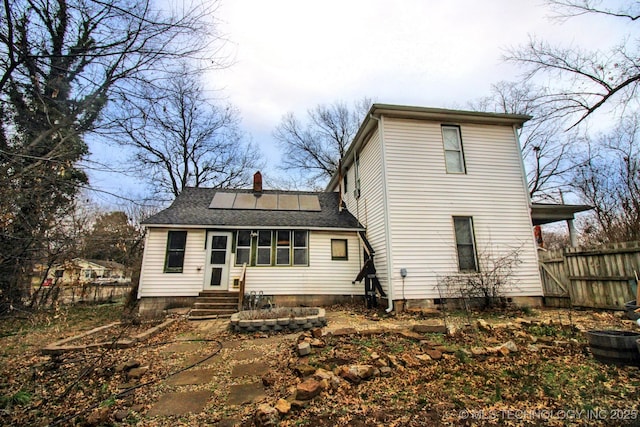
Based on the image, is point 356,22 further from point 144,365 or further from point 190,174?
point 190,174

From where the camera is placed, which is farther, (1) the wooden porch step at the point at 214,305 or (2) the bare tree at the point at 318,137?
(2) the bare tree at the point at 318,137

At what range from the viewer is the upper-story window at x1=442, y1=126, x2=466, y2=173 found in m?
9.34

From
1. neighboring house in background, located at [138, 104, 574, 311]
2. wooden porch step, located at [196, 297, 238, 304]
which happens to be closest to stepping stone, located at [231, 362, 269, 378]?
neighboring house in background, located at [138, 104, 574, 311]

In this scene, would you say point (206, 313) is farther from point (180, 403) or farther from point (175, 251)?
point (180, 403)

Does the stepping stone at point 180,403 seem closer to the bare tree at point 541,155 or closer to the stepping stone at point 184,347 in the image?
the stepping stone at point 184,347

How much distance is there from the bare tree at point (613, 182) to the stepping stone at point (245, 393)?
46.3 feet

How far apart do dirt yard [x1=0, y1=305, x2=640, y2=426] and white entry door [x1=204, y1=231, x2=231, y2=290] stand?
422 centimetres

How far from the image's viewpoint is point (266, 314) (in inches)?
273

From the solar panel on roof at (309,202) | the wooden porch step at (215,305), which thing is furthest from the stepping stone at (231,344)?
the solar panel on roof at (309,202)

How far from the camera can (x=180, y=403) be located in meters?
3.35

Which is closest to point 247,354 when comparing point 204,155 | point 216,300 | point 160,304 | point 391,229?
point 216,300

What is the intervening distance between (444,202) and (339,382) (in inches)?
277

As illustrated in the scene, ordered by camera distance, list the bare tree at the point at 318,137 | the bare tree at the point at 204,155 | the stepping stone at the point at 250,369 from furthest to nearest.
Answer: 1. the bare tree at the point at 318,137
2. the bare tree at the point at 204,155
3. the stepping stone at the point at 250,369

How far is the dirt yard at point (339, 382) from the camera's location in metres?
2.82
